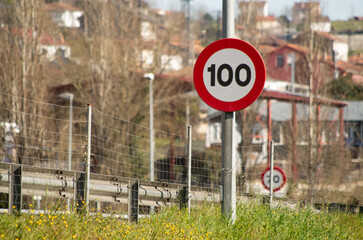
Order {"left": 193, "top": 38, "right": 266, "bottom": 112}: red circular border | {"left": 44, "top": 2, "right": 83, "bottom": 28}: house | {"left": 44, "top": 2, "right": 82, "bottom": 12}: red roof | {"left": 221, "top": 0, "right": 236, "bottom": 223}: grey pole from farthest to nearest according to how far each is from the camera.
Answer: {"left": 44, "top": 2, "right": 83, "bottom": 28}: house, {"left": 44, "top": 2, "right": 82, "bottom": 12}: red roof, {"left": 221, "top": 0, "right": 236, "bottom": 223}: grey pole, {"left": 193, "top": 38, "right": 266, "bottom": 112}: red circular border

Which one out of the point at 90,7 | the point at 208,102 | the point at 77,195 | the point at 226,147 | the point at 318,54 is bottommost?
the point at 77,195

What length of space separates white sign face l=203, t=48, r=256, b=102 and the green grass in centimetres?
136

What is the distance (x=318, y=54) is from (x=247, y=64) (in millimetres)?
27696

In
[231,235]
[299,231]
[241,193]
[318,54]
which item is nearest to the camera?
[231,235]

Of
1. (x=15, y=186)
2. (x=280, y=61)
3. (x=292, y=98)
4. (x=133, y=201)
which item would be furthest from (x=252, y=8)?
(x=280, y=61)

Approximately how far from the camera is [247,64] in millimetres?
6582

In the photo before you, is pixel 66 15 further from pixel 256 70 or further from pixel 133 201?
pixel 256 70

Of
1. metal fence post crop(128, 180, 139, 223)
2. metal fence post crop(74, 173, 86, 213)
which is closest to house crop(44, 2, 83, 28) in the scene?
metal fence post crop(128, 180, 139, 223)

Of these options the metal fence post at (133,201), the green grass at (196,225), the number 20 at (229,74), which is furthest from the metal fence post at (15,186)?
the number 20 at (229,74)

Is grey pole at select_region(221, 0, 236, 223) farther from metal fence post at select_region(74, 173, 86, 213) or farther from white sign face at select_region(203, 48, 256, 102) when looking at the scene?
metal fence post at select_region(74, 173, 86, 213)

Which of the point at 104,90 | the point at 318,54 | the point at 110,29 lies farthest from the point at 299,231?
the point at 110,29

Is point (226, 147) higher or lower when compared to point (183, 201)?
higher

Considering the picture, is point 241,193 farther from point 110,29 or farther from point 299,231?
point 110,29

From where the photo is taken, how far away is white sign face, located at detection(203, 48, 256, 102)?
21.6ft
